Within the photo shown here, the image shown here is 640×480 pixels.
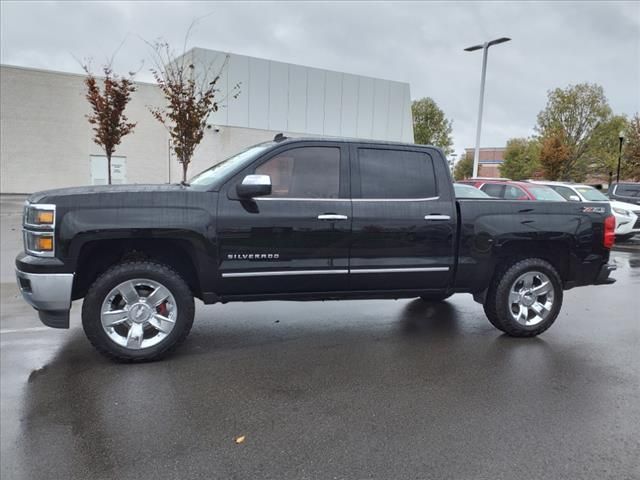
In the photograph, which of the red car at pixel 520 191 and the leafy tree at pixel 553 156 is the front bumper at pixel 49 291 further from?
the leafy tree at pixel 553 156

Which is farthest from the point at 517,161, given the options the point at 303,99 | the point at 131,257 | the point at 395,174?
the point at 131,257

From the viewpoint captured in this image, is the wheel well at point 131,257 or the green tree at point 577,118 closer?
the wheel well at point 131,257

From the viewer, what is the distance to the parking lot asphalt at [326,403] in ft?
9.54

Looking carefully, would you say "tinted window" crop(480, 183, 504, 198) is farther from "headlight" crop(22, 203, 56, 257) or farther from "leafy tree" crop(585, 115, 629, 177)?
"leafy tree" crop(585, 115, 629, 177)

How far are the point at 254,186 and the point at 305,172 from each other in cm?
66

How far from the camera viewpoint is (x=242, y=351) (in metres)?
4.77

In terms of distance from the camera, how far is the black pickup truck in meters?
4.16

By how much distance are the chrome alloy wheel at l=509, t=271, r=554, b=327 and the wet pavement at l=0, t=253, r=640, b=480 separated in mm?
270

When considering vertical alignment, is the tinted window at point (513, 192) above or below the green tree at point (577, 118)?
below

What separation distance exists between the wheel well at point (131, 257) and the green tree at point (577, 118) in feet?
144

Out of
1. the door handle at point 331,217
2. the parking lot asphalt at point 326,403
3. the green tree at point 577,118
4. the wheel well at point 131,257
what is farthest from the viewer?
the green tree at point 577,118

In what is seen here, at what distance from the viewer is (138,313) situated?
14.1 ft

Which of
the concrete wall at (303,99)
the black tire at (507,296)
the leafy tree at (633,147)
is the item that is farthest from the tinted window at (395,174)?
the leafy tree at (633,147)

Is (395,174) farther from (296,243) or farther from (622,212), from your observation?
(622,212)
